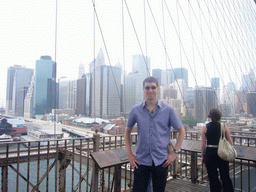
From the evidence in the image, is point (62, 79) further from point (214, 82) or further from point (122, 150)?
point (214, 82)

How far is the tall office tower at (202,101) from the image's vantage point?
8.62 meters

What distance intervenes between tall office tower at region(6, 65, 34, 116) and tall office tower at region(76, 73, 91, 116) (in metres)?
1.52

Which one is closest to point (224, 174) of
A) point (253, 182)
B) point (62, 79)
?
point (62, 79)

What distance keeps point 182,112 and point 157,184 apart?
690 cm

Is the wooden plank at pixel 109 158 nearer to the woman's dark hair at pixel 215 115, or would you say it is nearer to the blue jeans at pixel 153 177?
the blue jeans at pixel 153 177

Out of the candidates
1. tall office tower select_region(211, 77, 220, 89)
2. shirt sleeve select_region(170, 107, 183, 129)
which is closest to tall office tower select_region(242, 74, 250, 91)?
tall office tower select_region(211, 77, 220, 89)

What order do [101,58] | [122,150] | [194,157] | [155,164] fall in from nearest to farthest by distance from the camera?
[155,164] → [122,150] → [194,157] → [101,58]

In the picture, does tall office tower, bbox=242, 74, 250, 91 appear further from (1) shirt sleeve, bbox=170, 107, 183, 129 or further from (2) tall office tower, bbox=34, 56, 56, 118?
(1) shirt sleeve, bbox=170, 107, 183, 129

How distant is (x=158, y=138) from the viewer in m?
1.25

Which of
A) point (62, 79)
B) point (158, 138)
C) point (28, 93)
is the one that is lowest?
point (158, 138)

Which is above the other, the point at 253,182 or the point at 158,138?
the point at 158,138

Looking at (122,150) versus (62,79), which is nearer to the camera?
(122,150)

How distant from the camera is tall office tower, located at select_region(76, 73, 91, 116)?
18.5 ft

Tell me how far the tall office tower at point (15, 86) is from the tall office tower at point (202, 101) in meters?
6.98
